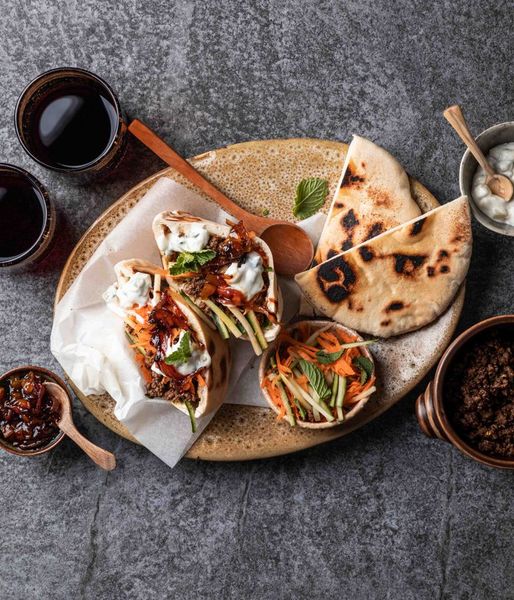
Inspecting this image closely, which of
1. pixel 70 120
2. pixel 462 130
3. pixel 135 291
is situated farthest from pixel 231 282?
pixel 462 130

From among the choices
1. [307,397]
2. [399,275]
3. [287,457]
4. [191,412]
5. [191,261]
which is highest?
[191,261]

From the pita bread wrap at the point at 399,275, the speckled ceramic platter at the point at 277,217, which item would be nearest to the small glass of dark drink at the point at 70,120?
the speckled ceramic platter at the point at 277,217

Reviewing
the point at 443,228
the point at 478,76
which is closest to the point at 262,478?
the point at 443,228

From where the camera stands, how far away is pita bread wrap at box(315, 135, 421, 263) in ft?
9.20

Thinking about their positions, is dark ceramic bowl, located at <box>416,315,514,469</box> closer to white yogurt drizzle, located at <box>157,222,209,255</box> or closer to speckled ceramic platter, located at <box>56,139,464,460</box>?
speckled ceramic platter, located at <box>56,139,464,460</box>

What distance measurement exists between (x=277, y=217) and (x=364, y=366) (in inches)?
30.9

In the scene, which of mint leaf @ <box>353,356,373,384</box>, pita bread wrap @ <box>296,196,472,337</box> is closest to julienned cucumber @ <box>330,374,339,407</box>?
mint leaf @ <box>353,356,373,384</box>

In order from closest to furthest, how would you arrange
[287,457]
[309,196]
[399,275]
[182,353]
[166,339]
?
[182,353]
[166,339]
[399,275]
[309,196]
[287,457]

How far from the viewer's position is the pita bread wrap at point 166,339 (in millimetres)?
2553

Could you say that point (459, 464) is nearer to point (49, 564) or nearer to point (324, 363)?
point (324, 363)

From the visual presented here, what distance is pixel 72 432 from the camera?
2.82 meters

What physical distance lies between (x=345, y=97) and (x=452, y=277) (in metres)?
1.01

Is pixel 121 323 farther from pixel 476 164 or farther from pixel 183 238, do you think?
pixel 476 164

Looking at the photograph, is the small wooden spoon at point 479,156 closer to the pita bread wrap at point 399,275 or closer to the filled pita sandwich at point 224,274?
the pita bread wrap at point 399,275
